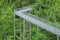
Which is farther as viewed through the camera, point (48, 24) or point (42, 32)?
point (42, 32)

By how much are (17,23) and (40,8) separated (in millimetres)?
2149

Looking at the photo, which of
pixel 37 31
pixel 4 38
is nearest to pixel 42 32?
pixel 37 31

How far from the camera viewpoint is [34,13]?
1037 centimetres

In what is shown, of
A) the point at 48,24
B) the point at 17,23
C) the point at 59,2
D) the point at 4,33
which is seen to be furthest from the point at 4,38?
the point at 48,24

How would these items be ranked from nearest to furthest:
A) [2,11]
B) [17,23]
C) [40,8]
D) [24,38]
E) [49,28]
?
[49,28] → [24,38] → [40,8] → [17,23] → [2,11]

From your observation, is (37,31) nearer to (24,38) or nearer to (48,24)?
(24,38)

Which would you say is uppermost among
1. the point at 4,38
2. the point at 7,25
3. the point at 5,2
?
the point at 5,2

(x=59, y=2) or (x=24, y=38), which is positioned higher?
(x=59, y=2)

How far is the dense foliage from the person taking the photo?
874cm

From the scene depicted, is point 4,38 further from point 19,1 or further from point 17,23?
point 19,1

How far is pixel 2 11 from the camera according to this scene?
12656 mm

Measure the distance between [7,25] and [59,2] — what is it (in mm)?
4073

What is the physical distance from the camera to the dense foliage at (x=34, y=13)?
874cm

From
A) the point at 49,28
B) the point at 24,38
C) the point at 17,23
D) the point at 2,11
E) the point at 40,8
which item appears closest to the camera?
the point at 49,28
